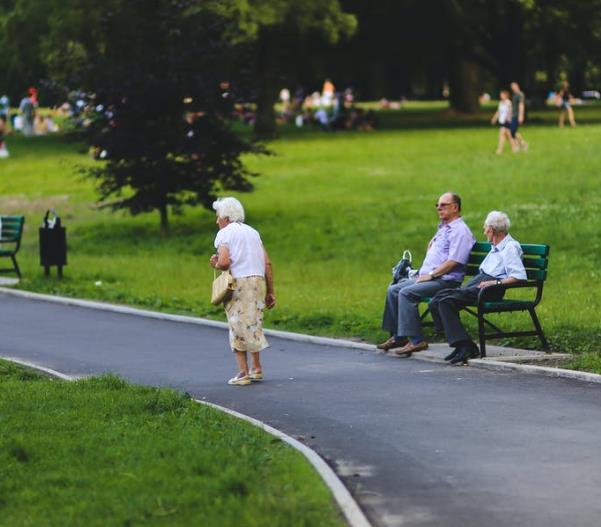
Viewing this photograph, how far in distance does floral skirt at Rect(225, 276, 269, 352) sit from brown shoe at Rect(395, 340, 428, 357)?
6.33 ft

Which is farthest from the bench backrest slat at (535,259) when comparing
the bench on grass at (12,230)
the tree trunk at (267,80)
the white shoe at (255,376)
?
the tree trunk at (267,80)

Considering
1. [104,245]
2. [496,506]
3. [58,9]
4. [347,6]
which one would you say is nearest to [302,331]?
[496,506]

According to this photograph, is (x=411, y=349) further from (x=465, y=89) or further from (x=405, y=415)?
(x=465, y=89)

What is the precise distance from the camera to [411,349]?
14.8 metres

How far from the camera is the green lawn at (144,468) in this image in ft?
24.7

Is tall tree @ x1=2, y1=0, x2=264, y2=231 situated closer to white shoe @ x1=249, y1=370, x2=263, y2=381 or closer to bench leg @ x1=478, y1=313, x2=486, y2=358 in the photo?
Result: bench leg @ x1=478, y1=313, x2=486, y2=358

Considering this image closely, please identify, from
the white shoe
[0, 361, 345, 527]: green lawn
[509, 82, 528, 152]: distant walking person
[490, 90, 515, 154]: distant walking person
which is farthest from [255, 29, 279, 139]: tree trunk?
[0, 361, 345, 527]: green lawn

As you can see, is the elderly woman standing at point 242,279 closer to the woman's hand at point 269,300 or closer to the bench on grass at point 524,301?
the woman's hand at point 269,300

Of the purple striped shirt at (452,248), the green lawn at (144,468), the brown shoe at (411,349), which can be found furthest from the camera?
the purple striped shirt at (452,248)

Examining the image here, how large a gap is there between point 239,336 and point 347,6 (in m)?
45.9

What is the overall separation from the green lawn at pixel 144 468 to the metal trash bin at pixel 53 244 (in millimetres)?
12733

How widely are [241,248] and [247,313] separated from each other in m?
0.55

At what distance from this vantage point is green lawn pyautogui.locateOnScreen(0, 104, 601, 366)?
20.0 metres

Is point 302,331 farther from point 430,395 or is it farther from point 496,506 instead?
point 496,506
